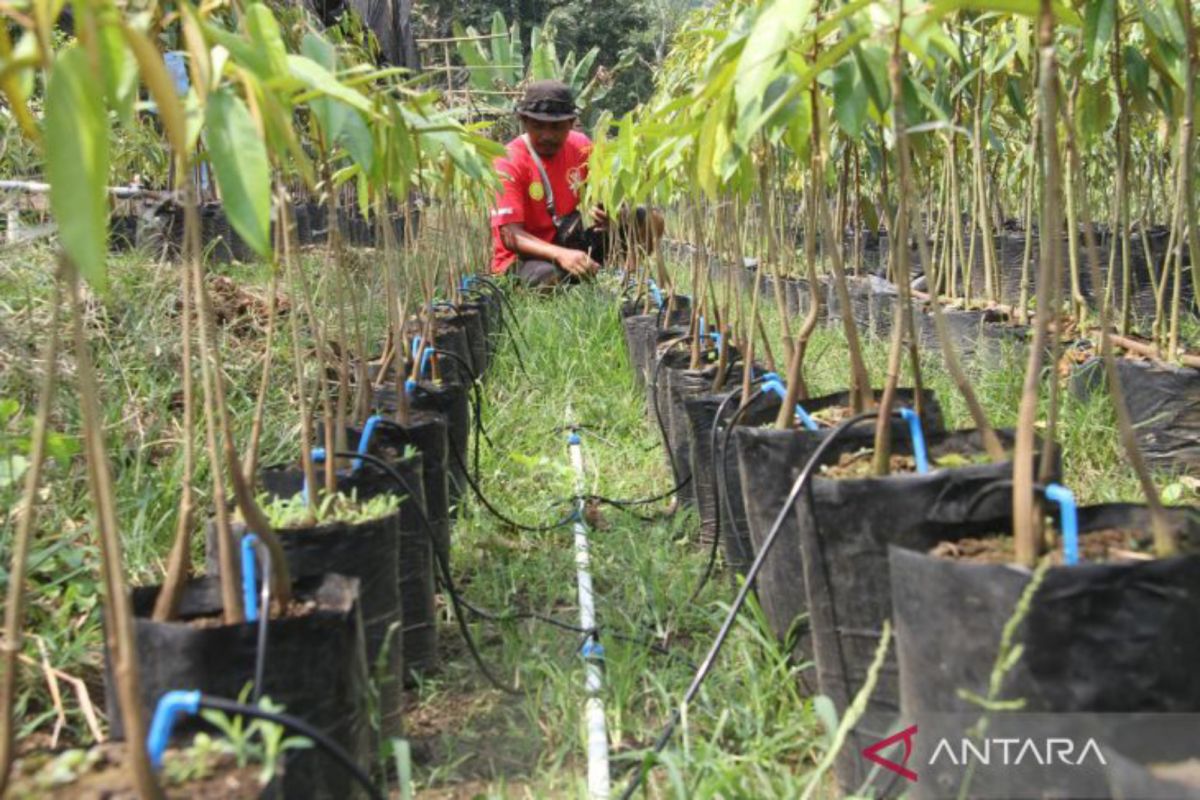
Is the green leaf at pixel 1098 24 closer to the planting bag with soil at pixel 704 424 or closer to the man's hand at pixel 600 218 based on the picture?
A: the planting bag with soil at pixel 704 424

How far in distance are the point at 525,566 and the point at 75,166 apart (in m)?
1.67

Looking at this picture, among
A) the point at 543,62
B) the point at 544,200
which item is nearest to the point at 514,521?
the point at 544,200

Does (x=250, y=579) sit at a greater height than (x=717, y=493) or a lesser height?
greater

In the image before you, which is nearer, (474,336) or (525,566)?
(525,566)

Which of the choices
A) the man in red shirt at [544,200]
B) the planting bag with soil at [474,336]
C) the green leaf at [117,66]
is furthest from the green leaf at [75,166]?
the man in red shirt at [544,200]

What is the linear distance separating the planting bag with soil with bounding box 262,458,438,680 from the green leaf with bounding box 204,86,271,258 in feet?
3.10

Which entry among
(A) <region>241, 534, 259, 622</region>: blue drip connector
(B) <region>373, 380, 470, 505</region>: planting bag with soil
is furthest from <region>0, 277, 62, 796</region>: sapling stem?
(B) <region>373, 380, 470, 505</region>: planting bag with soil

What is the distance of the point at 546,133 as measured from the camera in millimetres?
5055

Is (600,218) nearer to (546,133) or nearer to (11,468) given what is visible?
(546,133)

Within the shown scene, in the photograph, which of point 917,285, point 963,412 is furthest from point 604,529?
point 917,285

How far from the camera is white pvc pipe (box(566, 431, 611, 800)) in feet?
4.28

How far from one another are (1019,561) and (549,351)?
127 inches

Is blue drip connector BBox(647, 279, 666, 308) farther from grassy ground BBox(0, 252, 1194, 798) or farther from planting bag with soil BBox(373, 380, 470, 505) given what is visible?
planting bag with soil BBox(373, 380, 470, 505)

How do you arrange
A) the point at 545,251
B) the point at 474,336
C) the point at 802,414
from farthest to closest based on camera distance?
the point at 545,251 < the point at 474,336 < the point at 802,414
